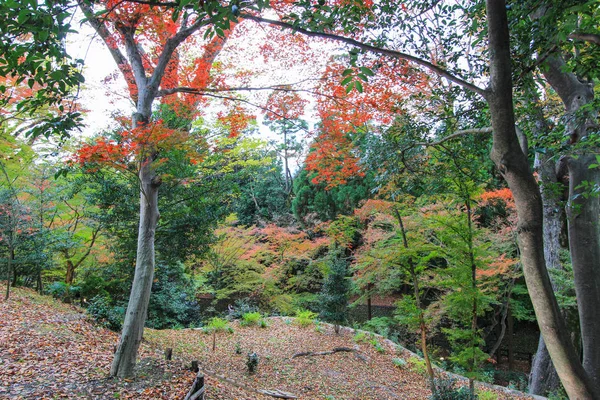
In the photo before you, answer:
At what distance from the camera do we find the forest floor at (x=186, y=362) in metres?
3.98

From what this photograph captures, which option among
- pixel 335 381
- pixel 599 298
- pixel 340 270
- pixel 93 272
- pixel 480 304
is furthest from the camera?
pixel 340 270

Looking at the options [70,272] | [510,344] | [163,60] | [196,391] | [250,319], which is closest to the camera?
[196,391]

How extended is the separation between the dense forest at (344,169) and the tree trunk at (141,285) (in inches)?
1.1

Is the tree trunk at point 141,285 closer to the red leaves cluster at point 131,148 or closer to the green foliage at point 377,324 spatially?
the red leaves cluster at point 131,148

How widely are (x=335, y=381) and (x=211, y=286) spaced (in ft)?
22.9

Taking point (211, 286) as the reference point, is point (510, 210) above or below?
above

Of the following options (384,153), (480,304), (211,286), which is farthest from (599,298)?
(211,286)

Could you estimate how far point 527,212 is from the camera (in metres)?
2.07

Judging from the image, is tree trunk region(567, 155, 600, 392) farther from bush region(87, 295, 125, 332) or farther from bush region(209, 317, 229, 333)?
bush region(209, 317, 229, 333)

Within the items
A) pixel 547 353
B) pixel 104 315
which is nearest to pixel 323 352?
pixel 547 353

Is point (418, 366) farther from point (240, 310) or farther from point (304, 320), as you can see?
point (240, 310)

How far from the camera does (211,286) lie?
12.9 meters

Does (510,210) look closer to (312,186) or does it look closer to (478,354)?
(478,354)

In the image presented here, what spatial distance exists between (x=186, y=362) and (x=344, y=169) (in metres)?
4.56
